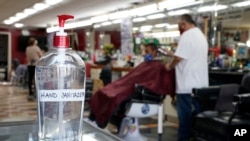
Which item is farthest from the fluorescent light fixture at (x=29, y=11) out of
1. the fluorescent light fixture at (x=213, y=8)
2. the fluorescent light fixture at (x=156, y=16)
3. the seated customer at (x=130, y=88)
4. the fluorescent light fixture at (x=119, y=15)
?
the seated customer at (x=130, y=88)

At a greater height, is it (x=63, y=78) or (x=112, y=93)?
(x=63, y=78)

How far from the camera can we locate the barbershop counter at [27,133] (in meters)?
1.03

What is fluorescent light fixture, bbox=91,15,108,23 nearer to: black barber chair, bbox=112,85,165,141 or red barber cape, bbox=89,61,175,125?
red barber cape, bbox=89,61,175,125

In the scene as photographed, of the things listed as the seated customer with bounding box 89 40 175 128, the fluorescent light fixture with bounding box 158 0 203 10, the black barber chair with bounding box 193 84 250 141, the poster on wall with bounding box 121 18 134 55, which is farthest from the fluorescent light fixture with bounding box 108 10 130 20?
the black barber chair with bounding box 193 84 250 141

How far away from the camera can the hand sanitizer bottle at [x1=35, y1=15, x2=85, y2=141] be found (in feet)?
2.53

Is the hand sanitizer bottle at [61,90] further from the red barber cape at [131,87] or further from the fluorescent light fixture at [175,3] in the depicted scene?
the fluorescent light fixture at [175,3]

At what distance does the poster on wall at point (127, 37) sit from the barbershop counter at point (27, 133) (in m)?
5.75

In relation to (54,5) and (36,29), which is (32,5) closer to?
(54,5)

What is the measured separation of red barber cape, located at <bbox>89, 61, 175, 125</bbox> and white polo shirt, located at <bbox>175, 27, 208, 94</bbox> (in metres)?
0.22

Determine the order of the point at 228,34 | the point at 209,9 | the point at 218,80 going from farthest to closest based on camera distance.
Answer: the point at 209,9, the point at 228,34, the point at 218,80

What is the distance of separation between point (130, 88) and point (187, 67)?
0.65 meters

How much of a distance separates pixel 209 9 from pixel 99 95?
2.87 m

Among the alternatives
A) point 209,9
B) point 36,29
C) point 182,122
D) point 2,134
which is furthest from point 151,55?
point 36,29

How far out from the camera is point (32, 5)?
340 inches
